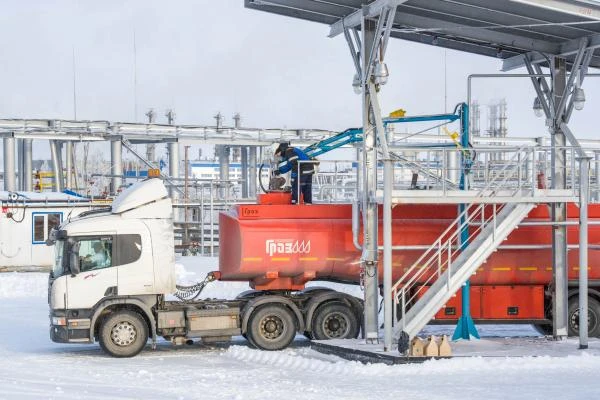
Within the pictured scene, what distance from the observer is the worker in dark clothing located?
825 inches

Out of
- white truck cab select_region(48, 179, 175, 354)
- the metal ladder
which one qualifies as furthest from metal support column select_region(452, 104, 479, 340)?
white truck cab select_region(48, 179, 175, 354)

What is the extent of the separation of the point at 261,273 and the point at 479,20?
22.0 ft

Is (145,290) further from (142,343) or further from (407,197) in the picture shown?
(407,197)

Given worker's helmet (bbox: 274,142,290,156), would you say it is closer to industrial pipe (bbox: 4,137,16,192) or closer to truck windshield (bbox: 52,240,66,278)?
truck windshield (bbox: 52,240,66,278)

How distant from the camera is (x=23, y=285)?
3234 cm

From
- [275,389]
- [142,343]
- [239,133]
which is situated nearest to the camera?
[275,389]

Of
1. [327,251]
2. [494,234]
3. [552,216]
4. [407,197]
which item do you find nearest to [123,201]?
[327,251]

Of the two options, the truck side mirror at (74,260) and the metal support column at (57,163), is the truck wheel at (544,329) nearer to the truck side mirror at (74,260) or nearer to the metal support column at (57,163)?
the truck side mirror at (74,260)

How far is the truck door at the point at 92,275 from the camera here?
19.0m

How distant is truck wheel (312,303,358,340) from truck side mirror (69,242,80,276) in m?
4.89

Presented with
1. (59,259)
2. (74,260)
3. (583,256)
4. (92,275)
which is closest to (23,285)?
(59,259)

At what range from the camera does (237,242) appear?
19.9 metres

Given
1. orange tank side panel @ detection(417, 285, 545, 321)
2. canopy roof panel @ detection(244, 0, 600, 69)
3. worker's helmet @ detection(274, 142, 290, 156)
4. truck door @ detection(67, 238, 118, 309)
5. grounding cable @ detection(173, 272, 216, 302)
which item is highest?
canopy roof panel @ detection(244, 0, 600, 69)

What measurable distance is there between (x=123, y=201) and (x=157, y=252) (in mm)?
1230
